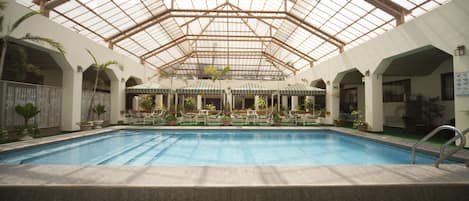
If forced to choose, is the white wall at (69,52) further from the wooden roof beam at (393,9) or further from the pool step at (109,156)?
the wooden roof beam at (393,9)

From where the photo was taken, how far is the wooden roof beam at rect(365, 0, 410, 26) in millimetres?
8789

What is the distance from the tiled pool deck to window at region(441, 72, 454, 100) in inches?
367

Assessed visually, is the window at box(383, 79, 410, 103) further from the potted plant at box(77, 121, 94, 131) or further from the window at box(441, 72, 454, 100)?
the potted plant at box(77, 121, 94, 131)

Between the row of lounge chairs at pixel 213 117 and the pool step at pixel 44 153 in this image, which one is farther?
the row of lounge chairs at pixel 213 117

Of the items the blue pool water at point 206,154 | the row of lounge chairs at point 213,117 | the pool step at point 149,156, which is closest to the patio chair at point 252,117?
the row of lounge chairs at point 213,117

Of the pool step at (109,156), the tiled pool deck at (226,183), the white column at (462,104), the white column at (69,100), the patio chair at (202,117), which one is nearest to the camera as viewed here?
the tiled pool deck at (226,183)

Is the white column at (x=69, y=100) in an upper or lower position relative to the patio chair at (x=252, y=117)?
upper

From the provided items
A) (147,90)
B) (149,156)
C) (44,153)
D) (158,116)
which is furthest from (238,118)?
(44,153)

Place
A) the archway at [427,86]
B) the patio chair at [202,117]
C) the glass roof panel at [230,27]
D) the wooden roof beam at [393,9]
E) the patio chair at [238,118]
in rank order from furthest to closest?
the patio chair at [238,118]
the patio chair at [202,117]
the glass roof panel at [230,27]
the archway at [427,86]
the wooden roof beam at [393,9]

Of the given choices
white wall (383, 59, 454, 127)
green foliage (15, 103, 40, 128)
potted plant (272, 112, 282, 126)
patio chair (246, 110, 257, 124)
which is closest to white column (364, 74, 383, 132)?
white wall (383, 59, 454, 127)

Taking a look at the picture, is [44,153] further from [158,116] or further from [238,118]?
[238,118]

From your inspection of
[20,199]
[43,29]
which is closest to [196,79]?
[43,29]

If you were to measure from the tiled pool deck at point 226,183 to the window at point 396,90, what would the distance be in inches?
462

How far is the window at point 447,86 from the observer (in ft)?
33.4
